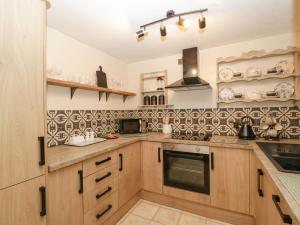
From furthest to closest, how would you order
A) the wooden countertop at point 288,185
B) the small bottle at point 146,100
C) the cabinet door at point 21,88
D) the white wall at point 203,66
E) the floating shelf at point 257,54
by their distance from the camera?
the small bottle at point 146,100 → the white wall at point 203,66 → the floating shelf at point 257,54 → the cabinet door at point 21,88 → the wooden countertop at point 288,185

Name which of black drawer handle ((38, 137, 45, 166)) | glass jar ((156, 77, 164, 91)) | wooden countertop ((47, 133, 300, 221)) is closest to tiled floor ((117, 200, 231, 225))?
wooden countertop ((47, 133, 300, 221))

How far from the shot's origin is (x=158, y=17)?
1.62m

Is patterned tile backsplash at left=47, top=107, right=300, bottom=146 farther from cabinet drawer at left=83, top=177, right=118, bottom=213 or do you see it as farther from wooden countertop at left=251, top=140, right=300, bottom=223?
wooden countertop at left=251, top=140, right=300, bottom=223

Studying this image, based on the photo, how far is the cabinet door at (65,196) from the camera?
1135mm

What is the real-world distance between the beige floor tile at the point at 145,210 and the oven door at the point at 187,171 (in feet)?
1.17

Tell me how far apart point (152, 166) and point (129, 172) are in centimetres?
34

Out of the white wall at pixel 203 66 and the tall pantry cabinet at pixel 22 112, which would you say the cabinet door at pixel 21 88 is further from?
the white wall at pixel 203 66

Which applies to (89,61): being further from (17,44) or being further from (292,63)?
(292,63)

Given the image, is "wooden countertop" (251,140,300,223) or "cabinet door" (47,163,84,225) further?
"cabinet door" (47,163,84,225)

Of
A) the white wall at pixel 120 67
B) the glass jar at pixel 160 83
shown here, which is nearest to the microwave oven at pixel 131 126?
the white wall at pixel 120 67

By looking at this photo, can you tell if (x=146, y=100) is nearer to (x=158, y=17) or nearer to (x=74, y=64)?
(x=74, y=64)

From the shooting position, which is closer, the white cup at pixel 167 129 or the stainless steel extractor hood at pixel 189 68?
the stainless steel extractor hood at pixel 189 68

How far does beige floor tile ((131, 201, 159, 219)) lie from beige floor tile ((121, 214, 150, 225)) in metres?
0.06

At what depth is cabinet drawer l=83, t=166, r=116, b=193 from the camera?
56.2 inches
